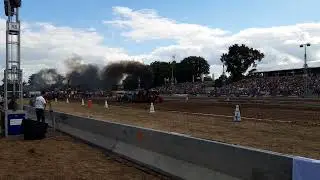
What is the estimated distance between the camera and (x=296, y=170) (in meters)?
5.79

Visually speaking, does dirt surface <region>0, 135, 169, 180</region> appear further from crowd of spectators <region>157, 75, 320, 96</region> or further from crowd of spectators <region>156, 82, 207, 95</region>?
crowd of spectators <region>156, 82, 207, 95</region>

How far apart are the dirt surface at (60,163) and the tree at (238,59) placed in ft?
469

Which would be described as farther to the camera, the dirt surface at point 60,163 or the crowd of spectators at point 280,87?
the crowd of spectators at point 280,87

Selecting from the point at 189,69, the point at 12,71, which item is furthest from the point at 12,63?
the point at 189,69

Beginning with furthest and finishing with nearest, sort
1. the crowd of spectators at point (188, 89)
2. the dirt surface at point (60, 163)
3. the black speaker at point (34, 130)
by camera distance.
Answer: the crowd of spectators at point (188, 89), the black speaker at point (34, 130), the dirt surface at point (60, 163)

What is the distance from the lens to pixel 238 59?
158m

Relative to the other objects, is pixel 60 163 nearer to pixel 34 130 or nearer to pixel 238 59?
pixel 34 130

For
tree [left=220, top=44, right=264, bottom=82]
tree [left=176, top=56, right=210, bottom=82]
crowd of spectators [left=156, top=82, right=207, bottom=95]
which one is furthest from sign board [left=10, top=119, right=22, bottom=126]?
tree [left=176, top=56, right=210, bottom=82]

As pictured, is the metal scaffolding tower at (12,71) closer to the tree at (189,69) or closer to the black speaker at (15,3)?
the black speaker at (15,3)

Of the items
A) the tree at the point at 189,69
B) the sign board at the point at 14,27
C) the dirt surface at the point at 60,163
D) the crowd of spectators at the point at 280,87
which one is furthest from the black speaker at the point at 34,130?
the tree at the point at 189,69

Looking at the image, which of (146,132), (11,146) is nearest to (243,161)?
(146,132)

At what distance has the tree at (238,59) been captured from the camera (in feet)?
517

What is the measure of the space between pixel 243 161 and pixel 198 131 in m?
12.0

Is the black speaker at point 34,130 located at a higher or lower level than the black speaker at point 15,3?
lower
